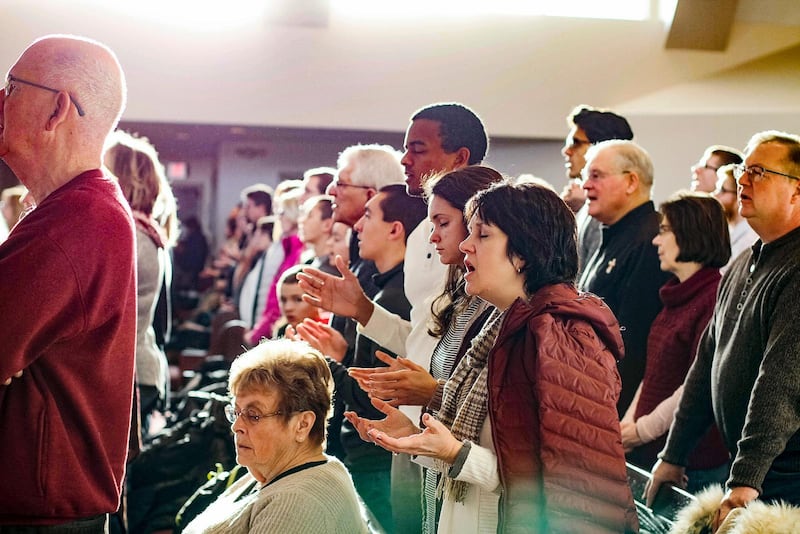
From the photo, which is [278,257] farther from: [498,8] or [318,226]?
[498,8]

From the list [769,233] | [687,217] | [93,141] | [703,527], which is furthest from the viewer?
[687,217]

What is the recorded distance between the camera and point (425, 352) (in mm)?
2764

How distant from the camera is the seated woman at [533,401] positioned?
1.91m

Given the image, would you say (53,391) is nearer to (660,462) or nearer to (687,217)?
(660,462)

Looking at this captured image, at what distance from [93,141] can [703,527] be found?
147 cm

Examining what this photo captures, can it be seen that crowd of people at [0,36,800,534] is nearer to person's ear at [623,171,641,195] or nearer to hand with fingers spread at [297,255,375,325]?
hand with fingers spread at [297,255,375,325]

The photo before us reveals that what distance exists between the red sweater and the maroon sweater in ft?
6.94

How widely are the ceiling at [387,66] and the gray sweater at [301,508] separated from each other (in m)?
7.34

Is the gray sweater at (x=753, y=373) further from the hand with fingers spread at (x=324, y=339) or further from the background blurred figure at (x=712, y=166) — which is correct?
the background blurred figure at (x=712, y=166)

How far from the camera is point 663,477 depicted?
2912 millimetres

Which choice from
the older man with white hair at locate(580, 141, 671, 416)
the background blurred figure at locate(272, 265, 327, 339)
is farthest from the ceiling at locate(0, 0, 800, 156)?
the older man with white hair at locate(580, 141, 671, 416)

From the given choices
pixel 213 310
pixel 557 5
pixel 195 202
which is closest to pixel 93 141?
pixel 213 310

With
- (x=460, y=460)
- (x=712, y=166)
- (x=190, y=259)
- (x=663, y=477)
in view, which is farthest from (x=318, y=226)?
(x=190, y=259)

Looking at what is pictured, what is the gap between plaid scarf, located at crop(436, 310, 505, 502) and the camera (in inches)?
81.7
